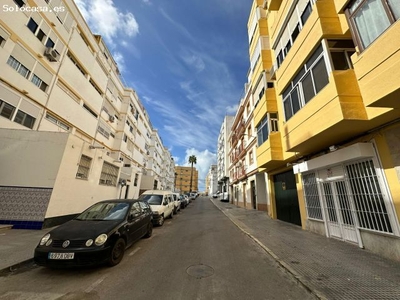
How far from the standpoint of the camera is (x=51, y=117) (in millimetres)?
12688

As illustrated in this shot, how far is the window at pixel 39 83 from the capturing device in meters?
11.2

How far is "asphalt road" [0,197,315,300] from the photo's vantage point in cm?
312

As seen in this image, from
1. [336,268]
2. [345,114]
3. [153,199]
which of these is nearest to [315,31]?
[345,114]

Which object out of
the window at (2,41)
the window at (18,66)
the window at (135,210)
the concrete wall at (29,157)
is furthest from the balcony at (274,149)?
the window at (2,41)

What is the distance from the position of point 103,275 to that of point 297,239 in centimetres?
697

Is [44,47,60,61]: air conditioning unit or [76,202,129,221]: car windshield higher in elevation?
[44,47,60,61]: air conditioning unit

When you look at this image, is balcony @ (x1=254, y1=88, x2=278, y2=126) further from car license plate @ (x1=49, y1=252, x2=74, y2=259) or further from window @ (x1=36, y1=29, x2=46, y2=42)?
window @ (x1=36, y1=29, x2=46, y2=42)

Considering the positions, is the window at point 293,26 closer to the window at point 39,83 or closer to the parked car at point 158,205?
the parked car at point 158,205

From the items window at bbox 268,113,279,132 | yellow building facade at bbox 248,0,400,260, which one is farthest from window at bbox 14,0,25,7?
window at bbox 268,113,279,132

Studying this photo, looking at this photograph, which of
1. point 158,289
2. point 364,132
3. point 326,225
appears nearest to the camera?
point 158,289

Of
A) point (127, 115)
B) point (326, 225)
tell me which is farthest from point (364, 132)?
point (127, 115)

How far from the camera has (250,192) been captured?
20.1m

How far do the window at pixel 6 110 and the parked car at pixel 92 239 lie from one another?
8.71m

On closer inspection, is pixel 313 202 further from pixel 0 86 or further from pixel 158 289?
pixel 0 86
